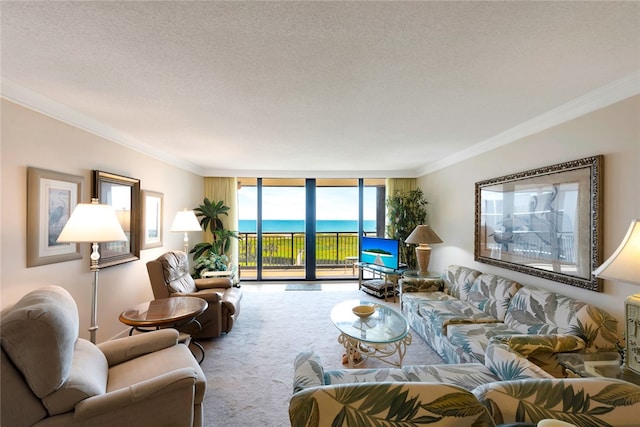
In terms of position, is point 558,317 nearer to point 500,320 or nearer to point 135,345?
point 500,320

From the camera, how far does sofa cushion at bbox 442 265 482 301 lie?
10.5ft

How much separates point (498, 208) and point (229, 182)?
4.69 metres

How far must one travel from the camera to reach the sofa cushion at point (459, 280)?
10.5 feet

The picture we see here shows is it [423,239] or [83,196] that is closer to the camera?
[83,196]

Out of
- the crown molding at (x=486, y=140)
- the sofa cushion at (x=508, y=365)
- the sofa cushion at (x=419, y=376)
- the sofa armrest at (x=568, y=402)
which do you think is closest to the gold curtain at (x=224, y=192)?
the crown molding at (x=486, y=140)

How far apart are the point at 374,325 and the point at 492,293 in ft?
4.57

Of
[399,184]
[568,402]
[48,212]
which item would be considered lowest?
[568,402]

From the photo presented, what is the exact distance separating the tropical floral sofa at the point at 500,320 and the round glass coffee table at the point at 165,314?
7.70 feet

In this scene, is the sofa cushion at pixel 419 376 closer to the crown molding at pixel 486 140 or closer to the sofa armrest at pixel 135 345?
the sofa armrest at pixel 135 345

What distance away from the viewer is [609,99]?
6.44ft

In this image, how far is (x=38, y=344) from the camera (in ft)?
3.86

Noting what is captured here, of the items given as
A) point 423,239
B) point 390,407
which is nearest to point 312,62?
point 390,407

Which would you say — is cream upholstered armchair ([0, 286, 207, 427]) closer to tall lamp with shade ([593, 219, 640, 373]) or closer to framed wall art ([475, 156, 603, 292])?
tall lamp with shade ([593, 219, 640, 373])

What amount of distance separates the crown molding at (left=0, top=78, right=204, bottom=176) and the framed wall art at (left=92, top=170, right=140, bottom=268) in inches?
16.8
